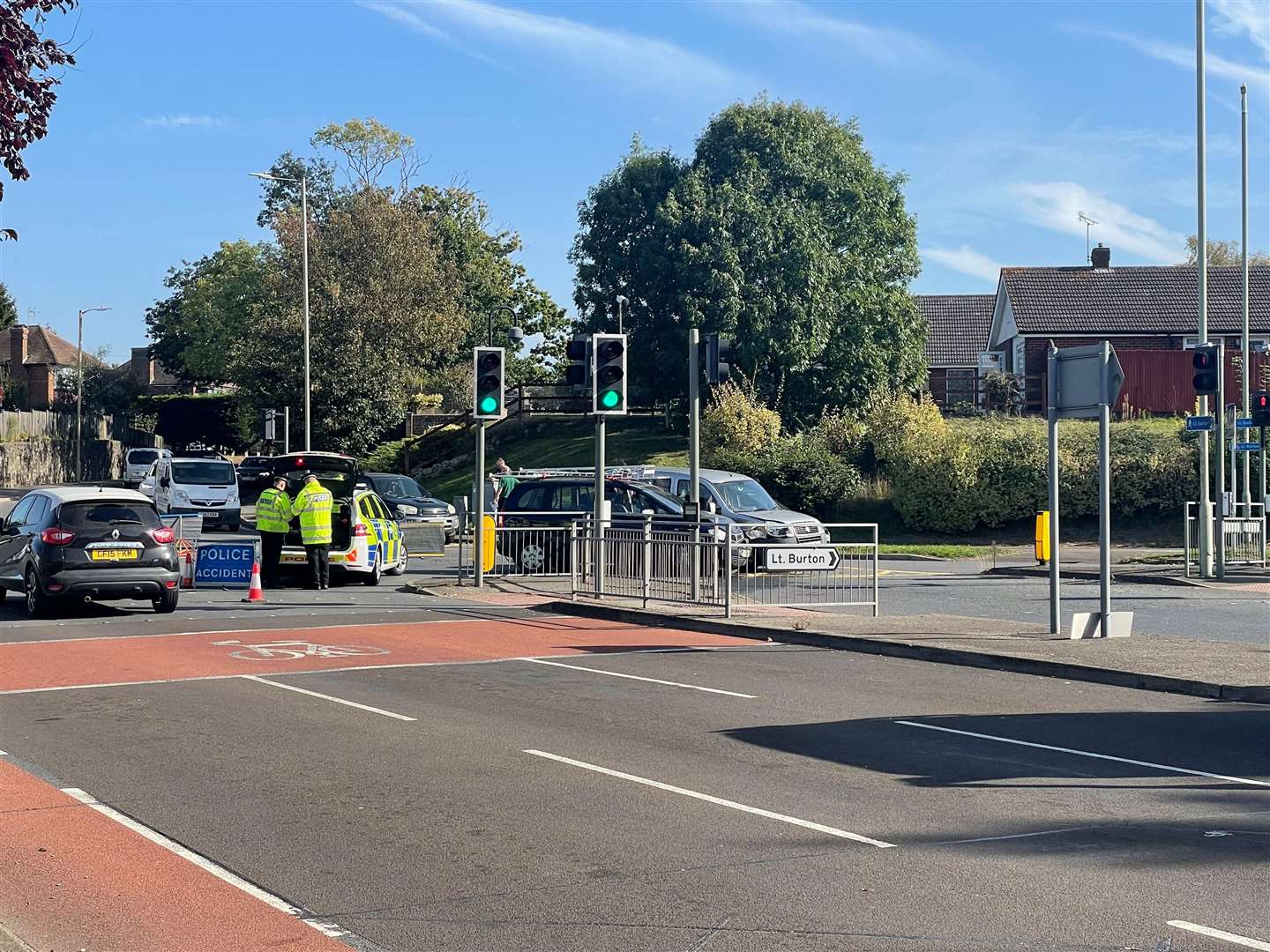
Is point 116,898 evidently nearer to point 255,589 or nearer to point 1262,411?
point 255,589

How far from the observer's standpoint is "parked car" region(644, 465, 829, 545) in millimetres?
25109

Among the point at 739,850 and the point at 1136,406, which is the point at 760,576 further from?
the point at 1136,406

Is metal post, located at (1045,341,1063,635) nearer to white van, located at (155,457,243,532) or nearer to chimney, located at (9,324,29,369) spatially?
white van, located at (155,457,243,532)

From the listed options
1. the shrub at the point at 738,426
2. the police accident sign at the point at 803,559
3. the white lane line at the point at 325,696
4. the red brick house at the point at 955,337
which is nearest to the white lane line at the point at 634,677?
the white lane line at the point at 325,696

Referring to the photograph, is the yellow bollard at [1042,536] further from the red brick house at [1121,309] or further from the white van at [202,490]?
the red brick house at [1121,309]

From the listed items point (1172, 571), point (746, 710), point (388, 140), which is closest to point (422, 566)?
point (1172, 571)

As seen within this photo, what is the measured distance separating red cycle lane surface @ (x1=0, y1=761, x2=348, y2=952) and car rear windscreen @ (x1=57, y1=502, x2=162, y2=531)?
36.9ft

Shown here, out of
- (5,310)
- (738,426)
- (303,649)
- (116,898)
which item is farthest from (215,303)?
(116,898)

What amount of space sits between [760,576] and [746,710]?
7.75 m

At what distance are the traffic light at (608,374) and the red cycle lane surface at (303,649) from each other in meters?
Result: 3.66

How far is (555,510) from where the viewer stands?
88.1ft

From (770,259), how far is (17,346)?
264ft

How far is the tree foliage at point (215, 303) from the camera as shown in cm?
7719

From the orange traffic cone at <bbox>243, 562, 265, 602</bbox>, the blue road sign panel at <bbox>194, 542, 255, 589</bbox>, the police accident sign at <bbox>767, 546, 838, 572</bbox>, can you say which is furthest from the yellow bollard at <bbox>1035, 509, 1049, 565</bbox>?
the blue road sign panel at <bbox>194, 542, 255, 589</bbox>
